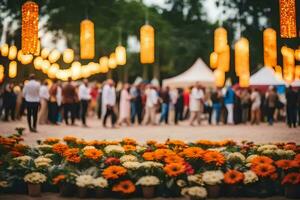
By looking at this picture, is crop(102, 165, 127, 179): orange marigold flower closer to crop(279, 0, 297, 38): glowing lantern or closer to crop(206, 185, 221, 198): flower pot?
crop(206, 185, 221, 198): flower pot

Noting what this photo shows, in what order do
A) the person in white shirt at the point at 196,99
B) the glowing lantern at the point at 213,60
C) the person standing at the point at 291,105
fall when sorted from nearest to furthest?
the person standing at the point at 291,105 < the person in white shirt at the point at 196,99 < the glowing lantern at the point at 213,60

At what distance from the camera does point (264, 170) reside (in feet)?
20.5

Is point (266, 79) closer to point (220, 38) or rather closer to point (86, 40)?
point (220, 38)

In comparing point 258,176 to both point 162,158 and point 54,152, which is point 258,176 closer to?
point 162,158

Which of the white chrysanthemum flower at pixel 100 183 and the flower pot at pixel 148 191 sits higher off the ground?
the white chrysanthemum flower at pixel 100 183

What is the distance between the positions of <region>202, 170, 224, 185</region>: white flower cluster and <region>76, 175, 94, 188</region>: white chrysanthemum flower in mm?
1394

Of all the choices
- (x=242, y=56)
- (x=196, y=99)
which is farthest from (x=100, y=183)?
(x=196, y=99)

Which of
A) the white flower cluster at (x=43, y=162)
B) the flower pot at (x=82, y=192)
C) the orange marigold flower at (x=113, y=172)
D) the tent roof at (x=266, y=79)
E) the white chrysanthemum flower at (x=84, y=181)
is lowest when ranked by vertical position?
the flower pot at (x=82, y=192)

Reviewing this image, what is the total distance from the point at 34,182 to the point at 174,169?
1774 mm

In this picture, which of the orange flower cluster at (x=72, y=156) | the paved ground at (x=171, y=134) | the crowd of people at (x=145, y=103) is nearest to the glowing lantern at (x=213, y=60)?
the crowd of people at (x=145, y=103)

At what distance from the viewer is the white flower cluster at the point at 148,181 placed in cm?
600

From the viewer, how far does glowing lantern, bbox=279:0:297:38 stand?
12.7m

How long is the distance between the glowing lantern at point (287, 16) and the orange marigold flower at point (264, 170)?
730 centimetres

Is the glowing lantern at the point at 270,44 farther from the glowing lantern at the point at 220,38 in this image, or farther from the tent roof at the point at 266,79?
the tent roof at the point at 266,79
